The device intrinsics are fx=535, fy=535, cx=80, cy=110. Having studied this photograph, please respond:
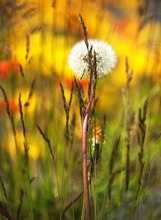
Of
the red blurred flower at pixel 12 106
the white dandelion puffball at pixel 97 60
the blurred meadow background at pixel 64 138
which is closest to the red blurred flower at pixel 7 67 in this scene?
the blurred meadow background at pixel 64 138

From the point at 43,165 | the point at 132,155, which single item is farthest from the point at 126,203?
the point at 43,165

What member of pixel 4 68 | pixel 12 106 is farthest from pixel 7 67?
pixel 12 106

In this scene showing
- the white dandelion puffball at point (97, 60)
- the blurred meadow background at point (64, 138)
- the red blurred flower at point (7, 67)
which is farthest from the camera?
the red blurred flower at point (7, 67)

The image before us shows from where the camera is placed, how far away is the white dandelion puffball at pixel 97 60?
1.35m

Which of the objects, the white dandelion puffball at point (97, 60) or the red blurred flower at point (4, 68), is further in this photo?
the red blurred flower at point (4, 68)

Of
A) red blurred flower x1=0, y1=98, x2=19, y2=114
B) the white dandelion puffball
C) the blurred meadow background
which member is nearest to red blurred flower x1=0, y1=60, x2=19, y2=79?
Result: the blurred meadow background

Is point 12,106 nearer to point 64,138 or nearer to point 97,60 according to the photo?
point 64,138

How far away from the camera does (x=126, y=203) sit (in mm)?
1875

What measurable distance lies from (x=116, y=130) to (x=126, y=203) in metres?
0.44

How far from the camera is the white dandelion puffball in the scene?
135cm

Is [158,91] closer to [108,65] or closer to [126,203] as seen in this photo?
[126,203]

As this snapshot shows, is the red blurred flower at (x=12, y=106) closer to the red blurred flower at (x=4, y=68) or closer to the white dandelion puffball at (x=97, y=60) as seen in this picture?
the red blurred flower at (x=4, y=68)

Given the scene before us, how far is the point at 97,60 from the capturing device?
1.36 m

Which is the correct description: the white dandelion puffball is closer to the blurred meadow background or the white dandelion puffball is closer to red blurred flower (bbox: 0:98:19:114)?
the blurred meadow background
